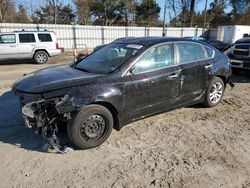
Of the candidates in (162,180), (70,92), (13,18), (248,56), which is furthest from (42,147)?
(13,18)

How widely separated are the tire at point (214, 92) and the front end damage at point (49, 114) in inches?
126

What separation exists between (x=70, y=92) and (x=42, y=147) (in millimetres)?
1021

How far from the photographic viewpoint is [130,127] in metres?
4.59

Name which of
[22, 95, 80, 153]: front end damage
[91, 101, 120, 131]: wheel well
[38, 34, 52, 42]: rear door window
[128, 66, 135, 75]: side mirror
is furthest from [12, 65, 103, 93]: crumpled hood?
[38, 34, 52, 42]: rear door window

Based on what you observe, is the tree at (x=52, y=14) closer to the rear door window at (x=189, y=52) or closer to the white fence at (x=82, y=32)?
the white fence at (x=82, y=32)

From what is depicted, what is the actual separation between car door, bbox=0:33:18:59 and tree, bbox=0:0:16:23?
1859cm

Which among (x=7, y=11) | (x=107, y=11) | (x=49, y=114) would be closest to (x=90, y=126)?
(x=49, y=114)

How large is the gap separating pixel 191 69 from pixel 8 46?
36.8ft

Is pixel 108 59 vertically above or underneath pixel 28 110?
above

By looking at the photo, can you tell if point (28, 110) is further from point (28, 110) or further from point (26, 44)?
point (26, 44)

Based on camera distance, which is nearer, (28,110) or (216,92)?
(28,110)

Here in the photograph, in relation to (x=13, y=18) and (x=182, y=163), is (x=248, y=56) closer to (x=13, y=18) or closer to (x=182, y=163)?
(x=182, y=163)

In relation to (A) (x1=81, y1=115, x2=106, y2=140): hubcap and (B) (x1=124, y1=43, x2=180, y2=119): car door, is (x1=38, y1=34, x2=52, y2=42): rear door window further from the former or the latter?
(A) (x1=81, y1=115, x2=106, y2=140): hubcap

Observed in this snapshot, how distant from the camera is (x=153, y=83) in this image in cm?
430
